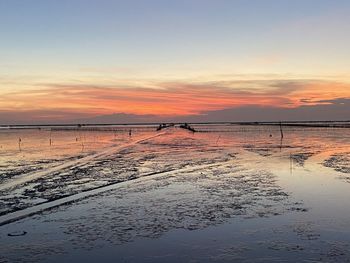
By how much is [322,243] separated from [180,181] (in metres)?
11.6

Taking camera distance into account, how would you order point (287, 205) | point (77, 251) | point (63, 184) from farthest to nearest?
point (63, 184)
point (287, 205)
point (77, 251)

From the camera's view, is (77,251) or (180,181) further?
(180,181)

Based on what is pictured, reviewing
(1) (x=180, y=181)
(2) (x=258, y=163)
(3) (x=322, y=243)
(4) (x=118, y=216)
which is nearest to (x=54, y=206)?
(4) (x=118, y=216)

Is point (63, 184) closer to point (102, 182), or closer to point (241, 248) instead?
point (102, 182)

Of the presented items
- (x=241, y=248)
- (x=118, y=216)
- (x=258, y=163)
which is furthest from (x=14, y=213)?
(x=258, y=163)

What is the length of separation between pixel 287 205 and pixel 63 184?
10.9 metres

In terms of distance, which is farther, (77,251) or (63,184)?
(63,184)

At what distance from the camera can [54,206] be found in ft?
49.0

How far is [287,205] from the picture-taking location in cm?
1455

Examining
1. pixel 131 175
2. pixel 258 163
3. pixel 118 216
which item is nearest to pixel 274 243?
pixel 118 216

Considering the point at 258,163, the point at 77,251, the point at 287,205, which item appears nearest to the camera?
the point at 77,251

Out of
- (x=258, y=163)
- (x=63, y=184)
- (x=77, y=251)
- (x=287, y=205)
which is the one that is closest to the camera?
(x=77, y=251)

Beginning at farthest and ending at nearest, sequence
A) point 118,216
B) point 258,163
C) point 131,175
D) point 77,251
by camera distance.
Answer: point 258,163 < point 131,175 < point 118,216 < point 77,251

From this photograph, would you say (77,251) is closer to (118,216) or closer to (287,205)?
(118,216)
